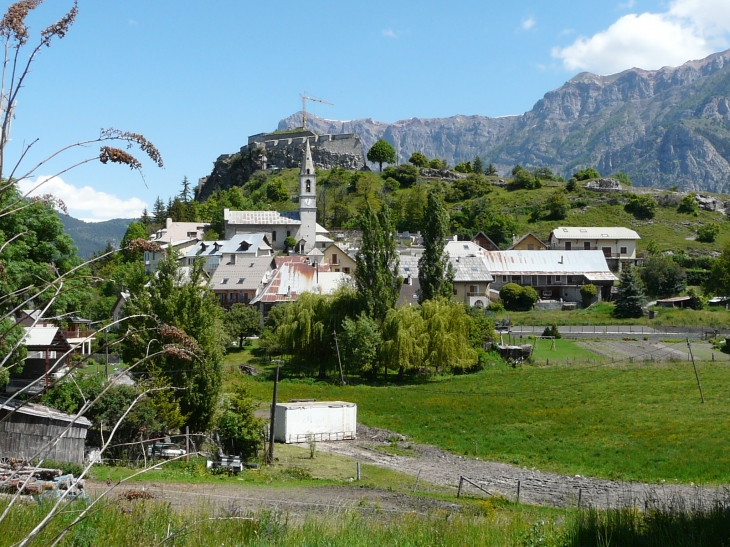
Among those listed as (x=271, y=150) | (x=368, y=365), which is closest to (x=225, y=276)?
(x=368, y=365)

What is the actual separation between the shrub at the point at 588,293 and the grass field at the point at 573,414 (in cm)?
2517

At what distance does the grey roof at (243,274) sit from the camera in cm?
6222

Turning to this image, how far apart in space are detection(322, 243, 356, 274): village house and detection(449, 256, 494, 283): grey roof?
11863 mm

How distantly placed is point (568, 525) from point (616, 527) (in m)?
0.88

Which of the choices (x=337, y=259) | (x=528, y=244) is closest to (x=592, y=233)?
(x=528, y=244)

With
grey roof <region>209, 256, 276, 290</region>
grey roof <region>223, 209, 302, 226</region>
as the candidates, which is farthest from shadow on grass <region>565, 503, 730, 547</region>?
grey roof <region>223, 209, 302, 226</region>

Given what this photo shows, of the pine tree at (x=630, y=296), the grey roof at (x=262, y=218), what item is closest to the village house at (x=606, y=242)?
the pine tree at (x=630, y=296)

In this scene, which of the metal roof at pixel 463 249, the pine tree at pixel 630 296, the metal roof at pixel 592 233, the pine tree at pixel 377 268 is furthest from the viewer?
the metal roof at pixel 592 233

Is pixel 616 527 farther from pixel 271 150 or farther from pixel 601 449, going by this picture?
pixel 271 150

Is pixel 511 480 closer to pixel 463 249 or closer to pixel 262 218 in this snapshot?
pixel 463 249

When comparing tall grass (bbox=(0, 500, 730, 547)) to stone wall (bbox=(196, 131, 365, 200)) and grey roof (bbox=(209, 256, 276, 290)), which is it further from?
stone wall (bbox=(196, 131, 365, 200))

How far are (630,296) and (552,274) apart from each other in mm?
10958

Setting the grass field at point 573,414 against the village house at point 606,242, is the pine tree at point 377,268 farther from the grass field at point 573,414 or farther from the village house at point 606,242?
the village house at point 606,242

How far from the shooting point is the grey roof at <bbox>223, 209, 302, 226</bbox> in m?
86.4
